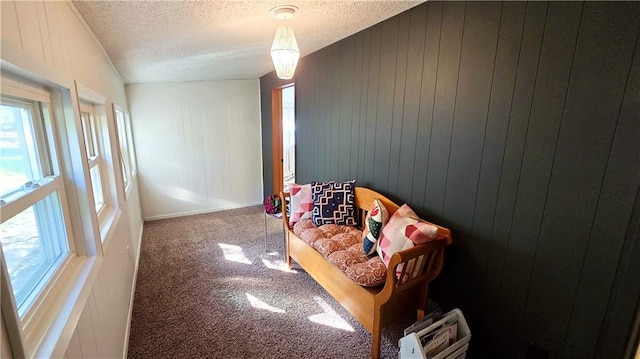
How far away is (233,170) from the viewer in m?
4.85

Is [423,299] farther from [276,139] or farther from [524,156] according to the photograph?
[276,139]

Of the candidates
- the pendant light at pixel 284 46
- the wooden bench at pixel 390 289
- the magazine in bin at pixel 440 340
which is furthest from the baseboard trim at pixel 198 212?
the magazine in bin at pixel 440 340

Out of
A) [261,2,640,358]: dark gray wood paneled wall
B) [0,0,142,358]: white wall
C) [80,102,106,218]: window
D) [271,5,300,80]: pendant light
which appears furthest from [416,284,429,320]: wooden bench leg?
[80,102,106,218]: window

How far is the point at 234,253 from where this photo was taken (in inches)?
129

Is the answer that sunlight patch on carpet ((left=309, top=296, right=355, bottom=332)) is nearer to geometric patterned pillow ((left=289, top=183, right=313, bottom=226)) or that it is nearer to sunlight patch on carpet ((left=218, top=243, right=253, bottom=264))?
geometric patterned pillow ((left=289, top=183, right=313, bottom=226))

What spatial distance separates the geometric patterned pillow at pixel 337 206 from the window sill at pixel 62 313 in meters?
1.72

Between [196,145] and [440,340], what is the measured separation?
163 inches

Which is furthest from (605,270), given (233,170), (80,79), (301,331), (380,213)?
(233,170)

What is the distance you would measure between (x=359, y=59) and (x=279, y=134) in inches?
86.8

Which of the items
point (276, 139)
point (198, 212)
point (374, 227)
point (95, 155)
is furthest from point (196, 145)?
point (374, 227)

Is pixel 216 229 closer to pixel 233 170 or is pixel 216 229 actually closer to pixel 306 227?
pixel 233 170

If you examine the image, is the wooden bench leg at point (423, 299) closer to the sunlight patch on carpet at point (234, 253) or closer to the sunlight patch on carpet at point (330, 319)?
the sunlight patch on carpet at point (330, 319)

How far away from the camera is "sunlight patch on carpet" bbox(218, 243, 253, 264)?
3.11 m

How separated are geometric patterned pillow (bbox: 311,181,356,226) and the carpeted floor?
617 mm
